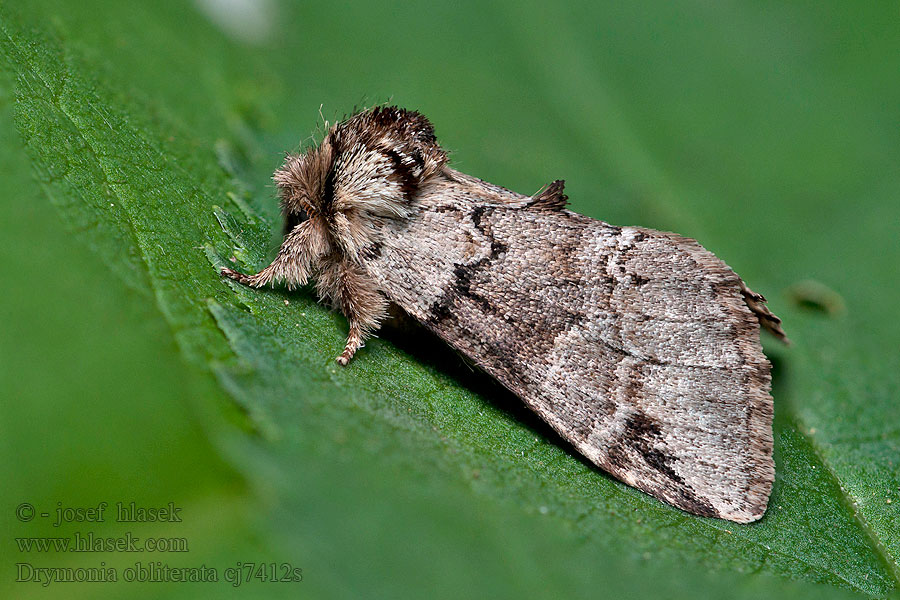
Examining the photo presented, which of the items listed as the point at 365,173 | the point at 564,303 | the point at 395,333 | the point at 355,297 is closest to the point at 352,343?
the point at 355,297

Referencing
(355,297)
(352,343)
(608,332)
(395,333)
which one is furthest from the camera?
(395,333)

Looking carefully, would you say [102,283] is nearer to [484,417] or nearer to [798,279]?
[484,417]

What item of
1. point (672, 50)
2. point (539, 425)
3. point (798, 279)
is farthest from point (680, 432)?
point (672, 50)

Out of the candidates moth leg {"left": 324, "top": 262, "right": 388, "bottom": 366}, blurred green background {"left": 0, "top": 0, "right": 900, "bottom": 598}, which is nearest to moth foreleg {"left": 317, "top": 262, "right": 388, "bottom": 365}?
moth leg {"left": 324, "top": 262, "right": 388, "bottom": 366}

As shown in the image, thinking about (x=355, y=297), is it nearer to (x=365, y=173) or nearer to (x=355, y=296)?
(x=355, y=296)

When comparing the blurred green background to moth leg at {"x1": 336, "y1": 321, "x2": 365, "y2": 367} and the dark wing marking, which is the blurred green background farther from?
the dark wing marking

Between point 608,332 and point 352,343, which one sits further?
point 608,332
